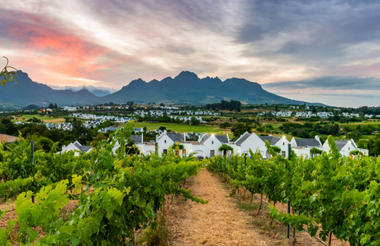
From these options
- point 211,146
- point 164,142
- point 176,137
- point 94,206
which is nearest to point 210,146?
point 211,146

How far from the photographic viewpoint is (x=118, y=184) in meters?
4.00

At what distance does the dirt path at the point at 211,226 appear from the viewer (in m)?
7.82

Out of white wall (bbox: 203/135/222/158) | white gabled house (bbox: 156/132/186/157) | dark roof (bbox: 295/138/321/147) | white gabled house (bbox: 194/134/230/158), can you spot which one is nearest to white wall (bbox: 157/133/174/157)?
white gabled house (bbox: 156/132/186/157)

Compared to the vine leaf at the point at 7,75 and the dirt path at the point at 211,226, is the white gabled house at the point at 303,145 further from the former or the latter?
the vine leaf at the point at 7,75

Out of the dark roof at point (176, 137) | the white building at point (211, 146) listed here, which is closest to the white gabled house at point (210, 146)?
the white building at point (211, 146)

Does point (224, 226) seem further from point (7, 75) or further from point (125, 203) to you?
point (7, 75)

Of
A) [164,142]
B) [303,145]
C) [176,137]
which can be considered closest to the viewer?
[164,142]

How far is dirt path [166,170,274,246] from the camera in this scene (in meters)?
7.82

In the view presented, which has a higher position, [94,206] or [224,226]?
[94,206]

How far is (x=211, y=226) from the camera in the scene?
928 cm

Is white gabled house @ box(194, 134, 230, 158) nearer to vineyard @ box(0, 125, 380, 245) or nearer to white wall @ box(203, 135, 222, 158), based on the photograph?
white wall @ box(203, 135, 222, 158)

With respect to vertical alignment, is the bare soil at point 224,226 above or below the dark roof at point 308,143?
above

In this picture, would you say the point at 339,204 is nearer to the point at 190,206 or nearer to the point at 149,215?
the point at 149,215

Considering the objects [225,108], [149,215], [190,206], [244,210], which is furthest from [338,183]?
[225,108]
